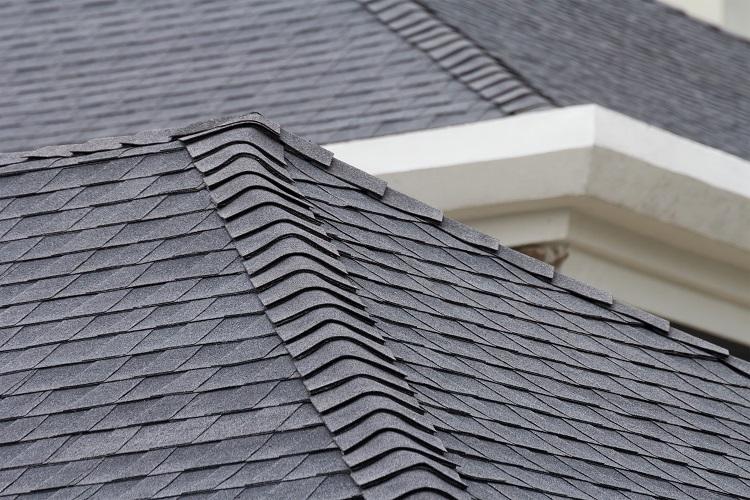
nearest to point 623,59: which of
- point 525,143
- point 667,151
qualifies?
point 667,151

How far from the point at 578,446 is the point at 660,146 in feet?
12.1

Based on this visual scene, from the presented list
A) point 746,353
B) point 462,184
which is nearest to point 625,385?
point 462,184

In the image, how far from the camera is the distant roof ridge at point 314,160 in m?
6.92

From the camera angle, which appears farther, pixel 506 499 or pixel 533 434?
pixel 533 434

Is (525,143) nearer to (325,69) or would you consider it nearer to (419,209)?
(325,69)

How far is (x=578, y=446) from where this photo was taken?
6.15 metres

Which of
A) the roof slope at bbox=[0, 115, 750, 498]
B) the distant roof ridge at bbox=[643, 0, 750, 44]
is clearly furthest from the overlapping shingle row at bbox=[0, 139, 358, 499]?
the distant roof ridge at bbox=[643, 0, 750, 44]

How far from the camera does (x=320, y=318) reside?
226 inches

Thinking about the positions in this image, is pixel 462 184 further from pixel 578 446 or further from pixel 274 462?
pixel 274 462

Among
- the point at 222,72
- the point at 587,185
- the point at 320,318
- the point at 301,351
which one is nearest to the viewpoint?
the point at 301,351

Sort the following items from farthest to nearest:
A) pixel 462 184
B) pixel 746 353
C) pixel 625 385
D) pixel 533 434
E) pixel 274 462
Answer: pixel 746 353
pixel 462 184
pixel 625 385
pixel 533 434
pixel 274 462

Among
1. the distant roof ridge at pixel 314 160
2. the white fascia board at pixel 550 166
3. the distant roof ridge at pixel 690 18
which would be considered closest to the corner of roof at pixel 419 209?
the distant roof ridge at pixel 314 160

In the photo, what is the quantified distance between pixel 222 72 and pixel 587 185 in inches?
110

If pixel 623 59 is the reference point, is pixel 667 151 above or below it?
below
